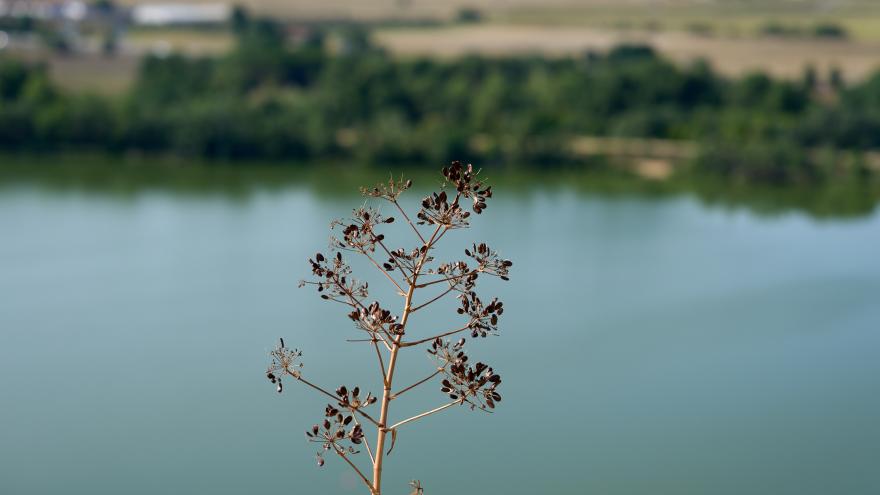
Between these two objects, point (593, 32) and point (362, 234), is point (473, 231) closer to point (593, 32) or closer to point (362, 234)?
point (362, 234)

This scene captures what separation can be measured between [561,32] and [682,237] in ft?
35.2

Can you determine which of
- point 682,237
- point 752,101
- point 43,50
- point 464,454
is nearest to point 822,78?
point 752,101

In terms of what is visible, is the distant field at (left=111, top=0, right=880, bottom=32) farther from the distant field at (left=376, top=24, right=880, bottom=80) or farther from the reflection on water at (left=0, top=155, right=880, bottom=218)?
the reflection on water at (left=0, top=155, right=880, bottom=218)

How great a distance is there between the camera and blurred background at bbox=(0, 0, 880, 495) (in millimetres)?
6621

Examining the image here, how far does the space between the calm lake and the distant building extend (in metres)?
9.71

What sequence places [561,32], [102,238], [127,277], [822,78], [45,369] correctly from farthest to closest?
1. [561,32]
2. [822,78]
3. [102,238]
4. [127,277]
5. [45,369]

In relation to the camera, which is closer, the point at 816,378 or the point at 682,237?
the point at 816,378

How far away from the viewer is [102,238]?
11.3 metres

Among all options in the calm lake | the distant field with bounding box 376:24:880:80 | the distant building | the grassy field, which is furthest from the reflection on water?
the distant building

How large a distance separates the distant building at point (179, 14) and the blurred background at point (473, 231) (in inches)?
1.7

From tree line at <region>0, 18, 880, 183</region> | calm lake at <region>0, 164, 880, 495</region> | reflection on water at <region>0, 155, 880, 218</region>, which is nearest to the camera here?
calm lake at <region>0, 164, 880, 495</region>

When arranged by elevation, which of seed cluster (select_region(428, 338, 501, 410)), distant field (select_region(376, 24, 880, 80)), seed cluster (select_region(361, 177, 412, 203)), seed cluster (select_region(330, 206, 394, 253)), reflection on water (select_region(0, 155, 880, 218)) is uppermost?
distant field (select_region(376, 24, 880, 80))

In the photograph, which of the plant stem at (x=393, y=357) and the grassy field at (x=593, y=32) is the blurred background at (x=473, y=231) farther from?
the plant stem at (x=393, y=357)

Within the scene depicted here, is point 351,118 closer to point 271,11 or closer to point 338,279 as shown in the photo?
point 271,11
